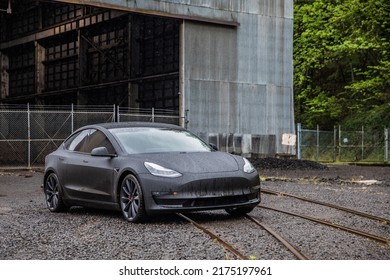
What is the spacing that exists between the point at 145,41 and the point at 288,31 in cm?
953

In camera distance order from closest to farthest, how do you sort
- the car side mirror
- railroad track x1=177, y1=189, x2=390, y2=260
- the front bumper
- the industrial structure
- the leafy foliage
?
railroad track x1=177, y1=189, x2=390, y2=260 < the front bumper < the car side mirror < the industrial structure < the leafy foliage

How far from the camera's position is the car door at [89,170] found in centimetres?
1064

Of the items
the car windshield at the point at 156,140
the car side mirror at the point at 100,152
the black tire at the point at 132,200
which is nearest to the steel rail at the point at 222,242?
the black tire at the point at 132,200

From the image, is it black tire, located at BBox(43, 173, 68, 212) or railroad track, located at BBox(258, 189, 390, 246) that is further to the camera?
black tire, located at BBox(43, 173, 68, 212)

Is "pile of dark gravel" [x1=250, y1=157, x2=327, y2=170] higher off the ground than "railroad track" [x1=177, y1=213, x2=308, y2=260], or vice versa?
"railroad track" [x1=177, y1=213, x2=308, y2=260]

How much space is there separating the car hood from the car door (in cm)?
90

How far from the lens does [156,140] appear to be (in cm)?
1091

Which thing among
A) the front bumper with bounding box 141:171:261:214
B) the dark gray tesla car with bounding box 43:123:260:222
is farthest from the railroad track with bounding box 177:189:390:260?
the dark gray tesla car with bounding box 43:123:260:222

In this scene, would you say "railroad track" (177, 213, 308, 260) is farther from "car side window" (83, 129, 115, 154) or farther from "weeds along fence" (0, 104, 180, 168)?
"weeds along fence" (0, 104, 180, 168)

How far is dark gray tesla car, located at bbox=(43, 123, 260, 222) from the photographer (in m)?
9.65

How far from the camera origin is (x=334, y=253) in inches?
297

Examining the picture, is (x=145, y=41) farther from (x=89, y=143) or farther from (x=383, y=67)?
(x=89, y=143)

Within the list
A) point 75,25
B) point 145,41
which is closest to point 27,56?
point 75,25

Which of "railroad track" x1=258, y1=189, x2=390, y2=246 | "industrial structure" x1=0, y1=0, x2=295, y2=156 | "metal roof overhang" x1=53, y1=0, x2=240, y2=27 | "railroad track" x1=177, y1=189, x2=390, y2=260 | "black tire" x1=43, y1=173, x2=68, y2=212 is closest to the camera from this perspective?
"railroad track" x1=177, y1=189, x2=390, y2=260
